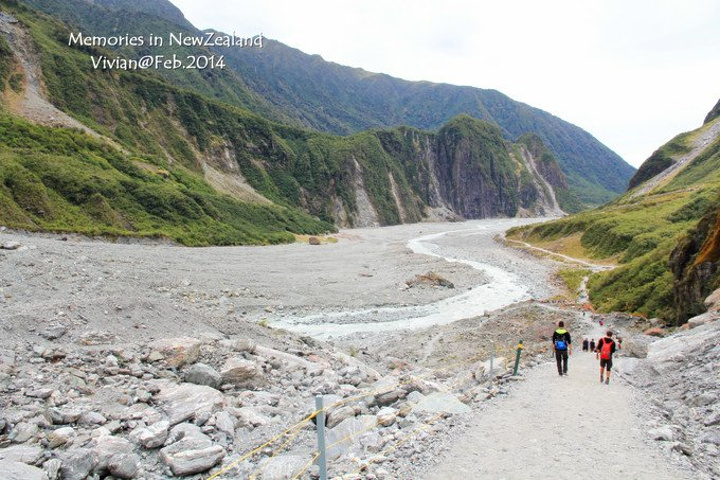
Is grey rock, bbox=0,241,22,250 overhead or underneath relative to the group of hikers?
overhead

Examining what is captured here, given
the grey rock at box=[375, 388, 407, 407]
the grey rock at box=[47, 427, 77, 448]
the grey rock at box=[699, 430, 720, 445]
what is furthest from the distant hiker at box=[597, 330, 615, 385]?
the grey rock at box=[47, 427, 77, 448]

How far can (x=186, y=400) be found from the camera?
9.30 metres

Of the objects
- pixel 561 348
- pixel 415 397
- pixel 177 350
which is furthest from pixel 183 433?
pixel 561 348

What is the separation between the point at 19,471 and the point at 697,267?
24.1m

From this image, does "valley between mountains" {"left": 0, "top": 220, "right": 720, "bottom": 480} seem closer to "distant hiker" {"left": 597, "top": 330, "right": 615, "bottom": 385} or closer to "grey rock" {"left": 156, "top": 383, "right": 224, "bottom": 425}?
"grey rock" {"left": 156, "top": 383, "right": 224, "bottom": 425}

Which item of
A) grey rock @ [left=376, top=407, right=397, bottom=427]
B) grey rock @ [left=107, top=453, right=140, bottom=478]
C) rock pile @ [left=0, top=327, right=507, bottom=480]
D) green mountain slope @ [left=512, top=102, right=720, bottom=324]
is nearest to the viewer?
grey rock @ [left=107, top=453, right=140, bottom=478]

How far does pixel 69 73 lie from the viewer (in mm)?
90250

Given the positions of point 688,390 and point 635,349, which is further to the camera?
point 635,349

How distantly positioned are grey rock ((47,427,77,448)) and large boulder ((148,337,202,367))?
12.6ft

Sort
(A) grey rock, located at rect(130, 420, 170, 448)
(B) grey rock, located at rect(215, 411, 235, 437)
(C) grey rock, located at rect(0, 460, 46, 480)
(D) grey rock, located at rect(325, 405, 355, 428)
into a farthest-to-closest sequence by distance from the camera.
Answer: (D) grey rock, located at rect(325, 405, 355, 428) → (B) grey rock, located at rect(215, 411, 235, 437) → (A) grey rock, located at rect(130, 420, 170, 448) → (C) grey rock, located at rect(0, 460, 46, 480)

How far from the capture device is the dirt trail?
715 cm

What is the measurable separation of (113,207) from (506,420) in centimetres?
5951

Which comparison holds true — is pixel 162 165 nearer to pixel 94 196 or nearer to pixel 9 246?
pixel 94 196

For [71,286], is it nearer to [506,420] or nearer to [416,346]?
[416,346]
